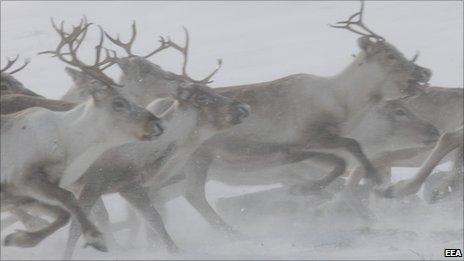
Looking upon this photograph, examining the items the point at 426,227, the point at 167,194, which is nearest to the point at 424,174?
the point at 426,227

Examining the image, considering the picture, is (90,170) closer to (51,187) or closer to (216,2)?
(51,187)

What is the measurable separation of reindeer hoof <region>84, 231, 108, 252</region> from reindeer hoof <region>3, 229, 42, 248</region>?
36 cm

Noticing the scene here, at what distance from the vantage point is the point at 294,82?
404 inches

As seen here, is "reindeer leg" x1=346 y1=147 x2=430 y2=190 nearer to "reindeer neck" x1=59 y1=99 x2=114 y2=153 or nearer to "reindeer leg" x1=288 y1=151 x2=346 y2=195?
"reindeer leg" x1=288 y1=151 x2=346 y2=195

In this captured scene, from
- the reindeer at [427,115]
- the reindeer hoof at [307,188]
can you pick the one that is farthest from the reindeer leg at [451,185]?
the reindeer at [427,115]

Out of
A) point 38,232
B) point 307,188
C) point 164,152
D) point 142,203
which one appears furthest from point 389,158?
point 38,232

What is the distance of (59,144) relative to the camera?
324 inches

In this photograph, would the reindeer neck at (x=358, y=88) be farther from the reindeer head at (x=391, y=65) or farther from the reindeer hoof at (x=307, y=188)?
the reindeer hoof at (x=307, y=188)

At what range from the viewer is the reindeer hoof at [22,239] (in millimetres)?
7805

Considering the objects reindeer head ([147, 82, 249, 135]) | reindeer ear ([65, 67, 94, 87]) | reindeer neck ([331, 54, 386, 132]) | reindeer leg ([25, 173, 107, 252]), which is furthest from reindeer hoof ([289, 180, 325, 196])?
reindeer leg ([25, 173, 107, 252])

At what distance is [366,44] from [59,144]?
3505 millimetres

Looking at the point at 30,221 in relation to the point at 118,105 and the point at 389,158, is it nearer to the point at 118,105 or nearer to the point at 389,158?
the point at 118,105

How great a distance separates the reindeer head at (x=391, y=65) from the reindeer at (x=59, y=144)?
2862mm

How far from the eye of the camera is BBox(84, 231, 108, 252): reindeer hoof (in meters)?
7.80
